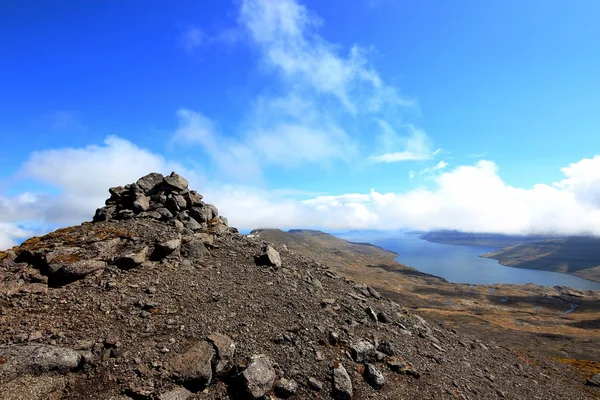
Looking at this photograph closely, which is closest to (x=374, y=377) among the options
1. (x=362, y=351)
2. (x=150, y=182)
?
(x=362, y=351)

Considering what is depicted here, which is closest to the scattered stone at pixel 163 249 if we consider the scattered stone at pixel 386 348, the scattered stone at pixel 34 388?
the scattered stone at pixel 34 388

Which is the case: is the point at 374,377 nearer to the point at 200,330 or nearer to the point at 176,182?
the point at 200,330

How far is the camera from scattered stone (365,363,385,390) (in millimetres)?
15102

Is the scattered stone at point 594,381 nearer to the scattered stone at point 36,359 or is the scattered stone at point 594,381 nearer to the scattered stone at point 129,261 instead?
the scattered stone at point 129,261

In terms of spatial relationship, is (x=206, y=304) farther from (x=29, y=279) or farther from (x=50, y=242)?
(x=50, y=242)

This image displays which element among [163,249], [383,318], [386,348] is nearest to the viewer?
[386,348]

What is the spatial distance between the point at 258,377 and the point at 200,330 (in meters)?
3.84

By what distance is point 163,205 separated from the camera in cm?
2839

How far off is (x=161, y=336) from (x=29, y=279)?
9.07m

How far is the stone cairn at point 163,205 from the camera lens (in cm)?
2628

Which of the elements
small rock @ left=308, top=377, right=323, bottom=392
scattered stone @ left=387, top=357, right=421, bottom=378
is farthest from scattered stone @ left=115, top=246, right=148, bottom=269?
scattered stone @ left=387, top=357, right=421, bottom=378

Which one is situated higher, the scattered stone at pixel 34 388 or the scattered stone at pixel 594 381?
the scattered stone at pixel 34 388

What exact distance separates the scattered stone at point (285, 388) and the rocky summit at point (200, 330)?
51 mm

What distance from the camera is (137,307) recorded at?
50.6ft
